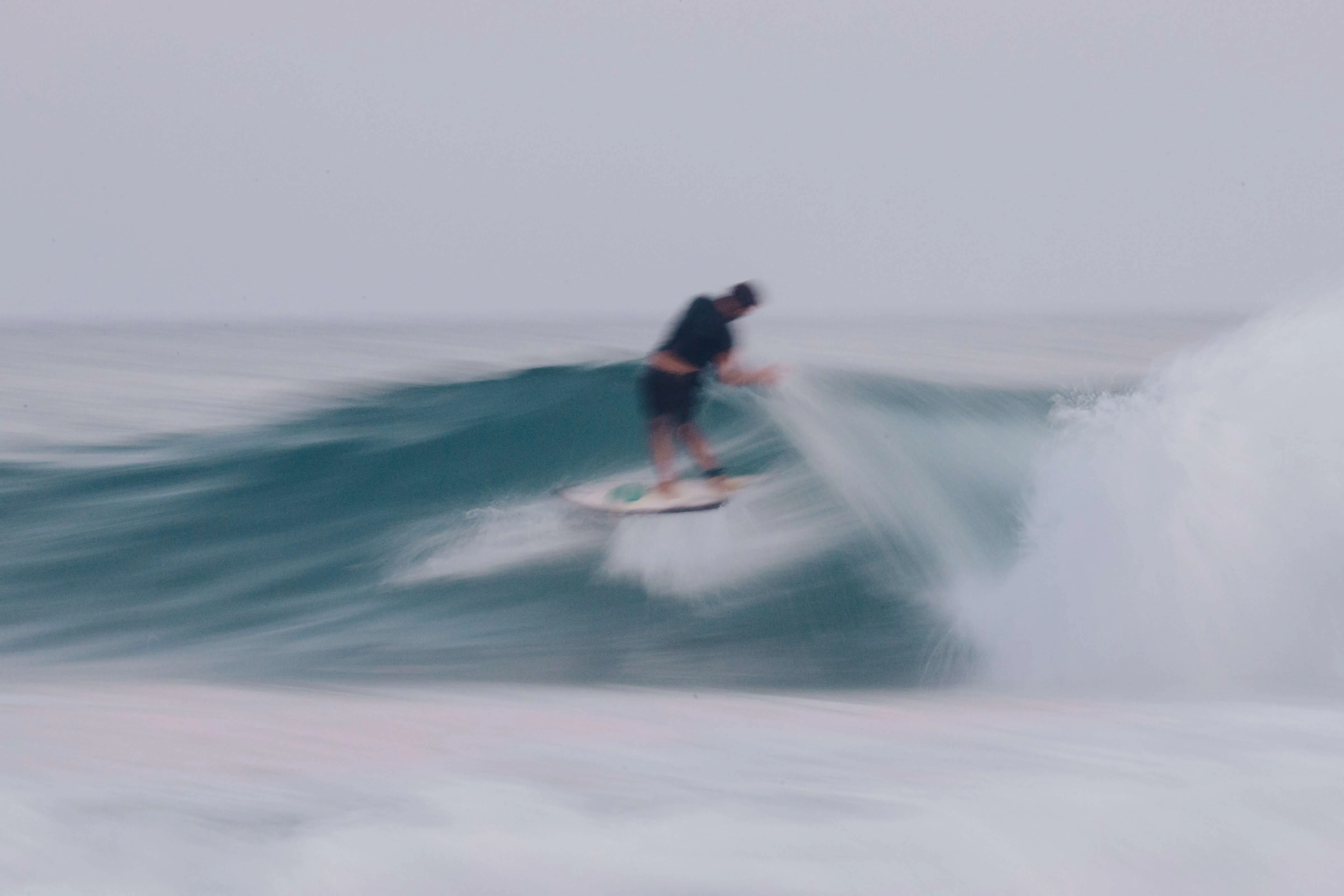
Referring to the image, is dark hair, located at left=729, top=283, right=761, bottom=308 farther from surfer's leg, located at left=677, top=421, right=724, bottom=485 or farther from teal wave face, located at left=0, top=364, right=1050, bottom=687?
teal wave face, located at left=0, top=364, right=1050, bottom=687

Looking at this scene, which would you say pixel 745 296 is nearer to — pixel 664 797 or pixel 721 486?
pixel 721 486

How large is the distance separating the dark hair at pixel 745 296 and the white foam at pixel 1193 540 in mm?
1595

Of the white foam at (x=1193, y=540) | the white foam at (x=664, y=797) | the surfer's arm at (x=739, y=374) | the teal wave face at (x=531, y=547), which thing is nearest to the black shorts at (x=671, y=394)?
the surfer's arm at (x=739, y=374)

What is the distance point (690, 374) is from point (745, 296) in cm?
48

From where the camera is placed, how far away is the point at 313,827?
2803 millimetres

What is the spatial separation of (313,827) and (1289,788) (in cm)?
265

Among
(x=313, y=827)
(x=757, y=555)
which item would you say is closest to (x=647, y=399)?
(x=757, y=555)

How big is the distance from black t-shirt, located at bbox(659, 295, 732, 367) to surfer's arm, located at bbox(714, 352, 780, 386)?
0.13ft

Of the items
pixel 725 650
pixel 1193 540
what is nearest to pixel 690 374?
pixel 725 650

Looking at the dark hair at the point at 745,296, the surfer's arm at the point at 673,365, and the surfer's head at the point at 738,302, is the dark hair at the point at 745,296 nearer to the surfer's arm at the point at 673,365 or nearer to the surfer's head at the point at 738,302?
the surfer's head at the point at 738,302

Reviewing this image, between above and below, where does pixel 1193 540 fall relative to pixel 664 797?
above

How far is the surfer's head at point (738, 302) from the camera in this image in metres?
5.36

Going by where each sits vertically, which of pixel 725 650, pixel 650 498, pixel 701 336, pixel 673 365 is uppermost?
pixel 701 336

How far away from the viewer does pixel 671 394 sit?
18.4ft
